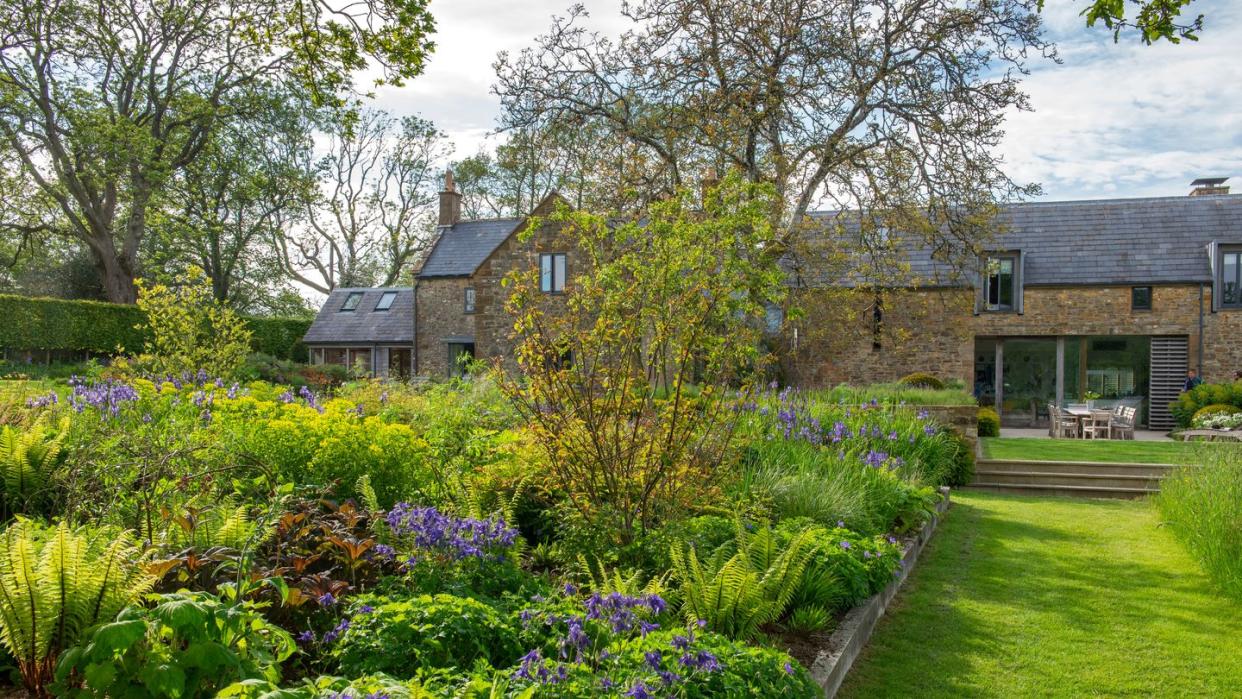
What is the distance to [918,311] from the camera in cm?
2306

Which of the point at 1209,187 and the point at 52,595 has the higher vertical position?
the point at 1209,187

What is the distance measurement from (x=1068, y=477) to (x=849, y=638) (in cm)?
977

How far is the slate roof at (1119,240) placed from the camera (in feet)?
76.5

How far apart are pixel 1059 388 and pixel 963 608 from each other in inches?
844

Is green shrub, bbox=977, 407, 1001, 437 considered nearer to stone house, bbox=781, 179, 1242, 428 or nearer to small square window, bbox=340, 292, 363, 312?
stone house, bbox=781, 179, 1242, 428

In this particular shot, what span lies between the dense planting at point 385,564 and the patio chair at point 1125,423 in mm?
13983

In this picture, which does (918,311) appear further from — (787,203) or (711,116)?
(711,116)

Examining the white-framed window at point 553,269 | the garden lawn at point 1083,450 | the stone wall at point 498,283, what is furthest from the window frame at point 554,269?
the garden lawn at point 1083,450

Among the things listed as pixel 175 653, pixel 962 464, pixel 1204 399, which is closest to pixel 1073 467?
pixel 962 464

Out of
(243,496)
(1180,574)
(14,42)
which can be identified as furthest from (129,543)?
(14,42)

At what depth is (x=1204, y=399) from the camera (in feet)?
69.1

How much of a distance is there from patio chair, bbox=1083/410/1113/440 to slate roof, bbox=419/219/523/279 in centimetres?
1796

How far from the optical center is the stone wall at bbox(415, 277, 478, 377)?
96.1 ft

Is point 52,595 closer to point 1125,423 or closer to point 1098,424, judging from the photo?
point 1125,423
